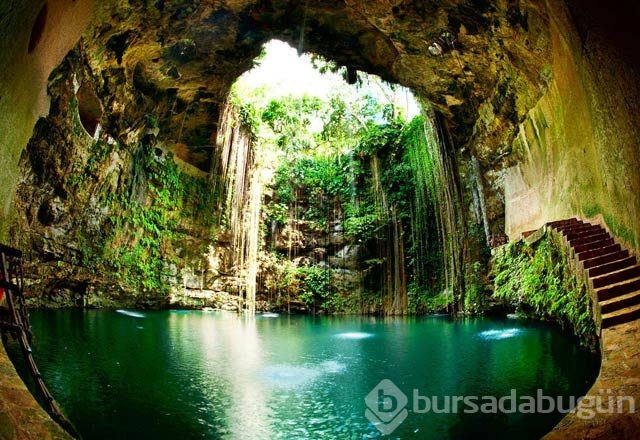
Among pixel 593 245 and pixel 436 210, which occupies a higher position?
pixel 436 210

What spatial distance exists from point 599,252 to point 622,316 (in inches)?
58.4

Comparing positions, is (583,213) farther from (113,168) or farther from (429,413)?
(113,168)

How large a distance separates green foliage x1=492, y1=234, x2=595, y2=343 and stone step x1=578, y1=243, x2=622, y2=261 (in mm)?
355

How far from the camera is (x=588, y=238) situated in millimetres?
5785

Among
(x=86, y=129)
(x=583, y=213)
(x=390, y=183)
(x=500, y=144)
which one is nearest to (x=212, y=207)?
(x=86, y=129)

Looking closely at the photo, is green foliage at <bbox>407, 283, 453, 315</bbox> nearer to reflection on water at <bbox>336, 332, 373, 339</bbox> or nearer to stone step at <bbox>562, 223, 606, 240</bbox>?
reflection on water at <bbox>336, 332, 373, 339</bbox>

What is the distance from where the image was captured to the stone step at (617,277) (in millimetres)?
4402

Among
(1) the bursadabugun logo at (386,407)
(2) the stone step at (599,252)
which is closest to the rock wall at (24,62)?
(1) the bursadabugun logo at (386,407)

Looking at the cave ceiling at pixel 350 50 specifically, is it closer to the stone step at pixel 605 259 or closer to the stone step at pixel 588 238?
the stone step at pixel 588 238

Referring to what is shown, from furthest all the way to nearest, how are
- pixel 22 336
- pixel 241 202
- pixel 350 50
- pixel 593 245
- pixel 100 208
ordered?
pixel 241 202
pixel 100 208
pixel 350 50
pixel 593 245
pixel 22 336

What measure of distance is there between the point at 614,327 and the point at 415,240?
1133 cm

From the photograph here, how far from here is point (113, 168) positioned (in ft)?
39.3

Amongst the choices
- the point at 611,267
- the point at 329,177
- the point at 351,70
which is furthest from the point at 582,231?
the point at 329,177

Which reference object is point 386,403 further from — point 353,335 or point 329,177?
point 329,177
